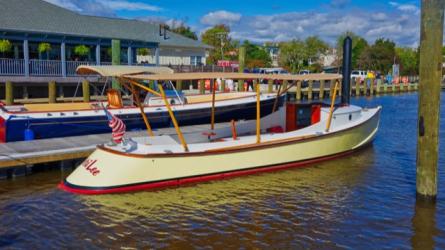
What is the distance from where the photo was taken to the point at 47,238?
8.57 meters

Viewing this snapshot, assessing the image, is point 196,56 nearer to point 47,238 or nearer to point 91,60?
point 91,60

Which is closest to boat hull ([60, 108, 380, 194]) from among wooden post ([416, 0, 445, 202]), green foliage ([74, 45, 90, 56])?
wooden post ([416, 0, 445, 202])

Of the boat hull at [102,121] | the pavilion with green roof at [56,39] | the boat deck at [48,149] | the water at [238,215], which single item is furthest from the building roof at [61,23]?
the water at [238,215]

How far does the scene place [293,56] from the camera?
264 feet

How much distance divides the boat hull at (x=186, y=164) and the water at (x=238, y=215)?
0.25 m

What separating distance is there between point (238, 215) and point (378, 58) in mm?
79034

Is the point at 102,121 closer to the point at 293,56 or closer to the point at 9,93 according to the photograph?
the point at 9,93

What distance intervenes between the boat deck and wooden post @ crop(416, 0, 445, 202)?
6577 millimetres

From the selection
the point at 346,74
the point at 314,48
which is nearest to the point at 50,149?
the point at 346,74

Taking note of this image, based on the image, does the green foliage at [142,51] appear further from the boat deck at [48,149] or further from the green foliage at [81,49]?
the boat deck at [48,149]

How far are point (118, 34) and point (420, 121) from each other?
86.7ft

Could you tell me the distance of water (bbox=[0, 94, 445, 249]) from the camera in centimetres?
858

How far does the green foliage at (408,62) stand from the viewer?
89.0 metres

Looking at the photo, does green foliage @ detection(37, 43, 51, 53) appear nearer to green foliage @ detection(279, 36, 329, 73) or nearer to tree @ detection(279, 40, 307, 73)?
green foliage @ detection(279, 36, 329, 73)
